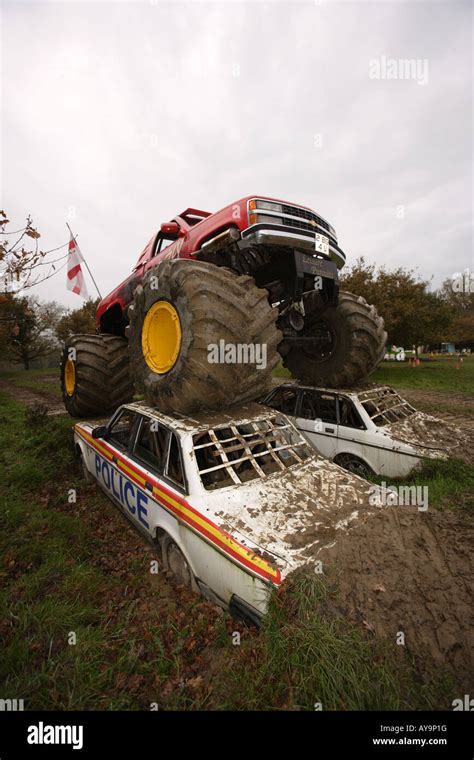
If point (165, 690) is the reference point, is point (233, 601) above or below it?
above

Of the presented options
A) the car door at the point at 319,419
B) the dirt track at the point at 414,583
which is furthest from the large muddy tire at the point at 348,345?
the dirt track at the point at 414,583

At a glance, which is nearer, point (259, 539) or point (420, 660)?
point (420, 660)

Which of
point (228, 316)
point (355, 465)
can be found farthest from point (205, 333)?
point (355, 465)

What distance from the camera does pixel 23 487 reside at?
4.26 metres

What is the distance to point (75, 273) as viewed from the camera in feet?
23.9

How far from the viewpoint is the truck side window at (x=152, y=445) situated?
284cm

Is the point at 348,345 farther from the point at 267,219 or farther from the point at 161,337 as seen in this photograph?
the point at 161,337

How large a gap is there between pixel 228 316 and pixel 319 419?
2.73m

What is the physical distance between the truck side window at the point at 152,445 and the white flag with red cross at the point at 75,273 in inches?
209

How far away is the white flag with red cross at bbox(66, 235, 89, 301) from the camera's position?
7.23m
